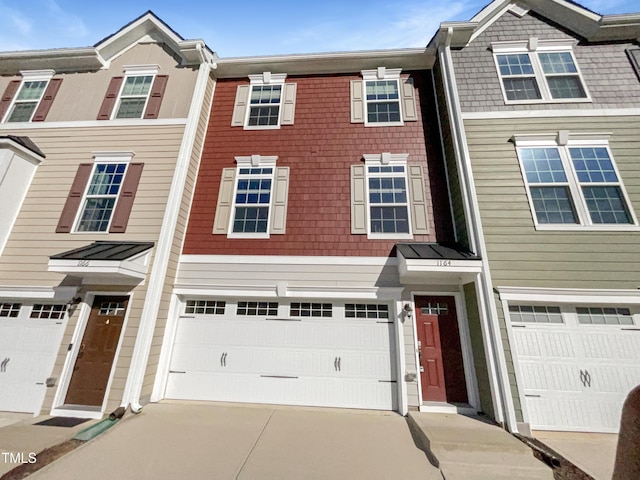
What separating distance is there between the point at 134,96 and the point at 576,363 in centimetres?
1340

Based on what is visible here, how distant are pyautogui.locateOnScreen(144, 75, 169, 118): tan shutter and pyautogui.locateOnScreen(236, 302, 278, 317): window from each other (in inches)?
245

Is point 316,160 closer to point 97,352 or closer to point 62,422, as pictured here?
point 97,352

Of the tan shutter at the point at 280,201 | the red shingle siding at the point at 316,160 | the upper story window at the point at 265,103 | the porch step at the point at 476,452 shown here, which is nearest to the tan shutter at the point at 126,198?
the red shingle siding at the point at 316,160

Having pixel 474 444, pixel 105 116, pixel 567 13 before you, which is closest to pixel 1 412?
pixel 105 116

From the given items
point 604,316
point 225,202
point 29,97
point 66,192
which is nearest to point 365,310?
point 225,202

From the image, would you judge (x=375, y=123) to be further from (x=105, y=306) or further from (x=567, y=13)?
(x=105, y=306)

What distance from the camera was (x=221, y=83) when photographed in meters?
9.09

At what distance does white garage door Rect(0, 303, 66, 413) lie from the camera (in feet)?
19.3

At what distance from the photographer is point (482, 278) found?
19.0ft

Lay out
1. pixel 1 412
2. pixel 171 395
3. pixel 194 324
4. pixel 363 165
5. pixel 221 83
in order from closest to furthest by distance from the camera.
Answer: pixel 1 412 → pixel 171 395 → pixel 194 324 → pixel 363 165 → pixel 221 83

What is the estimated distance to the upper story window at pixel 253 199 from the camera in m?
7.23

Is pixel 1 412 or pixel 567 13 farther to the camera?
pixel 567 13

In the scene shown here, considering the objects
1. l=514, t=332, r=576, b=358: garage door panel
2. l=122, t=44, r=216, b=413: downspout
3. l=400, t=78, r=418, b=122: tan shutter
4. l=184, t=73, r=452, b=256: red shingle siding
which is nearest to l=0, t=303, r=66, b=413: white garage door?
l=122, t=44, r=216, b=413: downspout

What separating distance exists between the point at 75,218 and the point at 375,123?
28.5 feet
